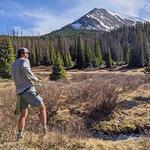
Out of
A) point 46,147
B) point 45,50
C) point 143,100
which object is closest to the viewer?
point 46,147

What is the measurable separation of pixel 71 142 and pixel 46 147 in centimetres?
72

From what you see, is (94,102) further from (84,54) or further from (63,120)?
(84,54)

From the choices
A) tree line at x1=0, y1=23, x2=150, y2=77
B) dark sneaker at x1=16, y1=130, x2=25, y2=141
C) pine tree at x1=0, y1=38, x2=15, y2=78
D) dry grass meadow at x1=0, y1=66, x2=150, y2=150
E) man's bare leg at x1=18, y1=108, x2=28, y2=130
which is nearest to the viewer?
dark sneaker at x1=16, y1=130, x2=25, y2=141

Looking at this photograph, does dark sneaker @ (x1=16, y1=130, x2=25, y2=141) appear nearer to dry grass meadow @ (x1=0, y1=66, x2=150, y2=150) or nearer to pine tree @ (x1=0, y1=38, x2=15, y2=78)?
dry grass meadow @ (x1=0, y1=66, x2=150, y2=150)

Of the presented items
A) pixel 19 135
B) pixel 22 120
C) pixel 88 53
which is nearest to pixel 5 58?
pixel 88 53

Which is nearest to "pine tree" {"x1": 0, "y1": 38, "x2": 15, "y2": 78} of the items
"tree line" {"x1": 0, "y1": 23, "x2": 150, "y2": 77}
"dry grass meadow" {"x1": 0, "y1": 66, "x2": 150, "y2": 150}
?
"tree line" {"x1": 0, "y1": 23, "x2": 150, "y2": 77}

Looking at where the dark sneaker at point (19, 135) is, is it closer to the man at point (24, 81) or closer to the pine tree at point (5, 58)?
the man at point (24, 81)

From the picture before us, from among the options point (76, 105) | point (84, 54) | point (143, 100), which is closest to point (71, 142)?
point (76, 105)

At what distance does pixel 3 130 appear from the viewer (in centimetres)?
888

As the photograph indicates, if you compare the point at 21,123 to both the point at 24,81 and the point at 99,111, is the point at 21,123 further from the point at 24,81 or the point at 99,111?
the point at 99,111

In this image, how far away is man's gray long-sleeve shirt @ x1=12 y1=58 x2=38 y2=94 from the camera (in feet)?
30.4

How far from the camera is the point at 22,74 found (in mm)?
→ 9305

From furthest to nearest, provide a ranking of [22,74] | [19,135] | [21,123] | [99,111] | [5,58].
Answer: [5,58] → [99,111] → [21,123] → [22,74] → [19,135]

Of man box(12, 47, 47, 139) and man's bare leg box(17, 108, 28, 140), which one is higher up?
man box(12, 47, 47, 139)
